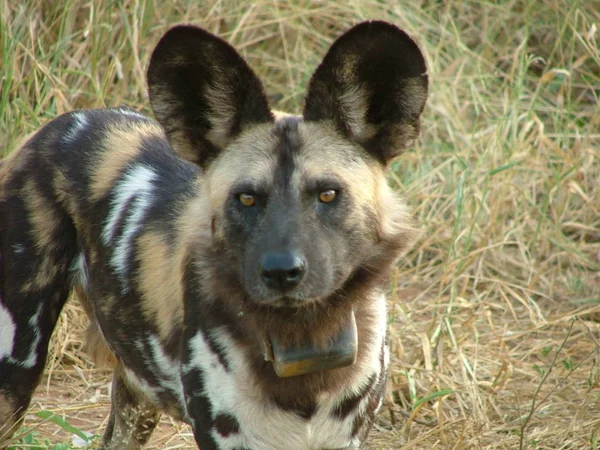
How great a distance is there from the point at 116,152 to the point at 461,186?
1557mm

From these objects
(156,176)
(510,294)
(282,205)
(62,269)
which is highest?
(282,205)

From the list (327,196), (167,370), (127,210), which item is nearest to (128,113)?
(127,210)

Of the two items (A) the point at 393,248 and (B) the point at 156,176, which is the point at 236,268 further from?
(B) the point at 156,176

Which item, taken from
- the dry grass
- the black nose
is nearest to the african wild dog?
the black nose

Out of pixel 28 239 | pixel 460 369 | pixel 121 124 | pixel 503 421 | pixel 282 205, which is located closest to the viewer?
pixel 282 205

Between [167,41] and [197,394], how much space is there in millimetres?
885

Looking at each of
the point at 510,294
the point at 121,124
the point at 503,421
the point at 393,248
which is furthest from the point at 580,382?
the point at 121,124

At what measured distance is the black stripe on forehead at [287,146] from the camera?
2332 millimetres

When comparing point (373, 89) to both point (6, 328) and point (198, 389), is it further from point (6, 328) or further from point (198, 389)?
point (6, 328)

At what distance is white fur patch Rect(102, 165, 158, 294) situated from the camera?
2.81m

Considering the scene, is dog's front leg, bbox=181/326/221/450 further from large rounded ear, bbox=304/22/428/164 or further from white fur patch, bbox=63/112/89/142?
white fur patch, bbox=63/112/89/142

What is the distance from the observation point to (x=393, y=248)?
248 cm

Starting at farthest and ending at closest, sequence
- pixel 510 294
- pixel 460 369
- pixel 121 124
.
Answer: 1. pixel 510 294
2. pixel 460 369
3. pixel 121 124

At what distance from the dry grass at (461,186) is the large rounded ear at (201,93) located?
1.17 m
